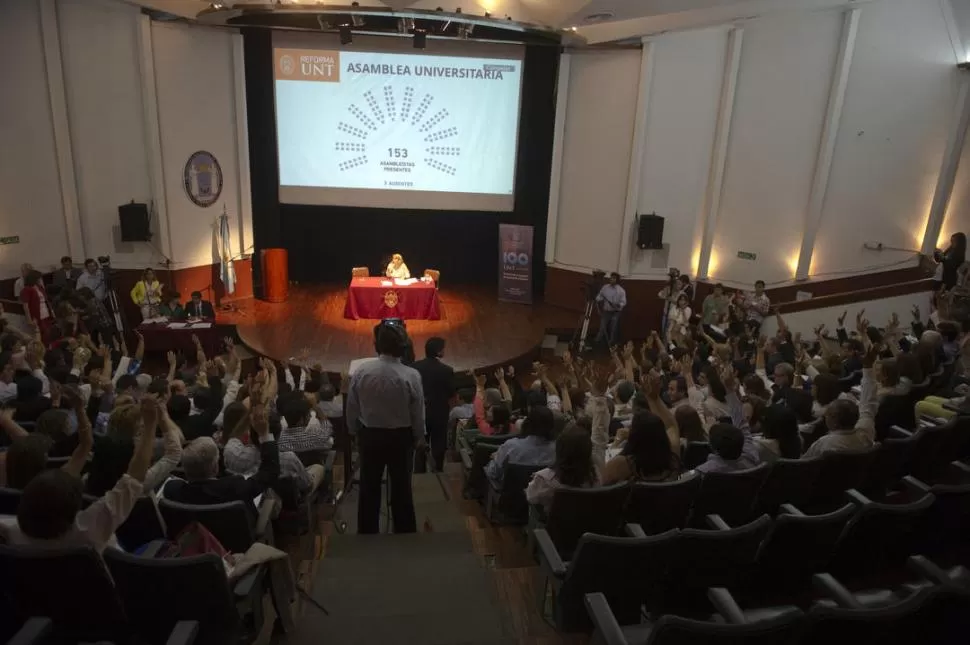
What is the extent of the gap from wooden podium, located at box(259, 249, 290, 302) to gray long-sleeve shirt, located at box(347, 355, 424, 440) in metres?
7.75

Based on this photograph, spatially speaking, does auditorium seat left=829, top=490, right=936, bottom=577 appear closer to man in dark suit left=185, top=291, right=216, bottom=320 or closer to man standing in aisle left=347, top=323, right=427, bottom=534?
man standing in aisle left=347, top=323, right=427, bottom=534

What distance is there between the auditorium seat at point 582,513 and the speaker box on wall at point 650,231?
8381 millimetres

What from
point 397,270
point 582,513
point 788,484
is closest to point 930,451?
point 788,484

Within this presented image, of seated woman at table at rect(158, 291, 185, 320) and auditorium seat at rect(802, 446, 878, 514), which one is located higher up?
auditorium seat at rect(802, 446, 878, 514)

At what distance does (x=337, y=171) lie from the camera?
451 inches

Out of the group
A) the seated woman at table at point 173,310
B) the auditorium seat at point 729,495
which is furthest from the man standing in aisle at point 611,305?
the auditorium seat at point 729,495

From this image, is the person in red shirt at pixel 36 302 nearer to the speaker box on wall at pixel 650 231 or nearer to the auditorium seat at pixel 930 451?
the speaker box on wall at pixel 650 231

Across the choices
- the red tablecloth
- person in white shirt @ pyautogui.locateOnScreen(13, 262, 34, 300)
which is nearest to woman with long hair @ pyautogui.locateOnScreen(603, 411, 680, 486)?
the red tablecloth

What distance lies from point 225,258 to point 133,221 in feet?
4.64

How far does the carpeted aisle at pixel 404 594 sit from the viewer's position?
10.1 ft

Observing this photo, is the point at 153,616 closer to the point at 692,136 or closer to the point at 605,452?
the point at 605,452

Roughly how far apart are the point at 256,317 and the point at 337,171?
2691mm

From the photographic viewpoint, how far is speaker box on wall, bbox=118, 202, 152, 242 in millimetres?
10289

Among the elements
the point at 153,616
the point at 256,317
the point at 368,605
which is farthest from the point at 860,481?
the point at 256,317
